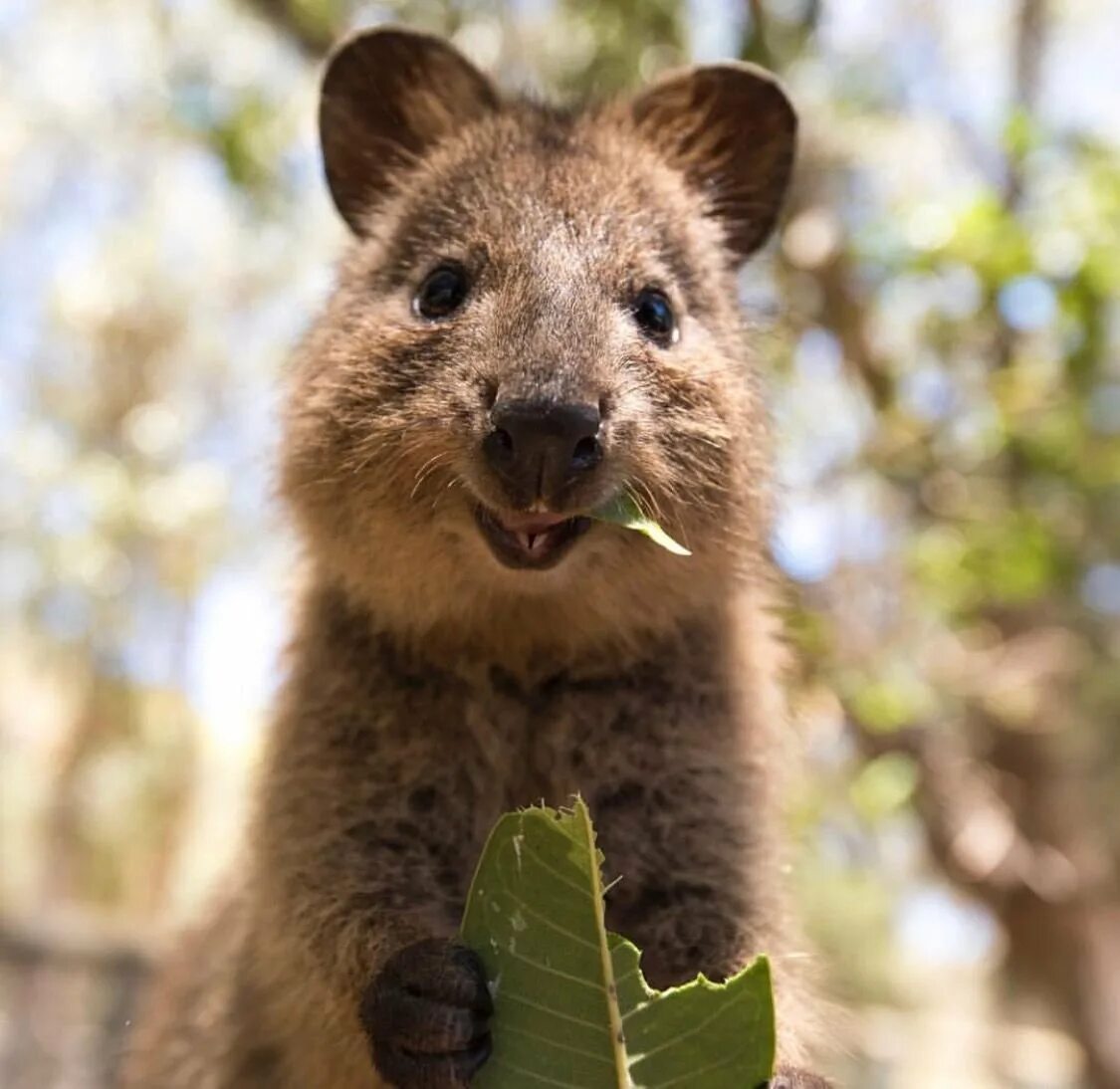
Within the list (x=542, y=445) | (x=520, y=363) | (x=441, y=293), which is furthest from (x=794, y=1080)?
(x=441, y=293)

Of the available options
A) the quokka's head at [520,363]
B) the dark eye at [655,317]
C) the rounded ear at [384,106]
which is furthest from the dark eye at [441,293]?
the rounded ear at [384,106]

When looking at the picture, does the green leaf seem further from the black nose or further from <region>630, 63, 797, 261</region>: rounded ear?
<region>630, 63, 797, 261</region>: rounded ear

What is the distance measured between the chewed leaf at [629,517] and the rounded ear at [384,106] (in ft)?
3.64

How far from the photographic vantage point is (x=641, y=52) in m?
4.08

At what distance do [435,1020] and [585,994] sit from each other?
0.27m

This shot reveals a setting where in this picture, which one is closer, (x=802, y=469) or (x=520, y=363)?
(x=520, y=363)

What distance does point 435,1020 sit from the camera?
5.33 ft

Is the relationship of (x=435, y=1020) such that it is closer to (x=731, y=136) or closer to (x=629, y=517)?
(x=629, y=517)

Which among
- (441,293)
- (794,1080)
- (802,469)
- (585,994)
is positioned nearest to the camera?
(585,994)

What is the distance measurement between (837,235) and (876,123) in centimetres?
64

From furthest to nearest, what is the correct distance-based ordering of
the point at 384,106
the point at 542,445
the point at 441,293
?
the point at 384,106
the point at 441,293
the point at 542,445

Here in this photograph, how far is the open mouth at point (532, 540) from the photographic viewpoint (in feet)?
5.90

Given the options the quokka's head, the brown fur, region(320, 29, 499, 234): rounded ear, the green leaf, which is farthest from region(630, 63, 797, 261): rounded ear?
the green leaf

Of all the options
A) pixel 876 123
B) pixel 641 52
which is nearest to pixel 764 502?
pixel 641 52
